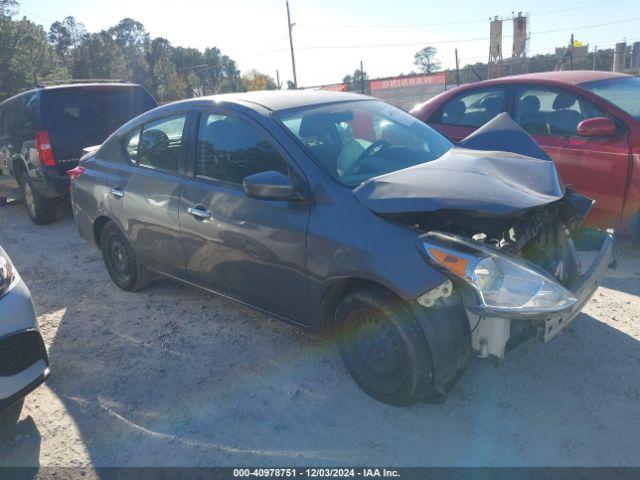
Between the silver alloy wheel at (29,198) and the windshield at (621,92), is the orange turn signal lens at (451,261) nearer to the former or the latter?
the windshield at (621,92)

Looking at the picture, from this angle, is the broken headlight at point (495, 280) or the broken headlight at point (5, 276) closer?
the broken headlight at point (495, 280)

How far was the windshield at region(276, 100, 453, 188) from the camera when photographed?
3.01 m

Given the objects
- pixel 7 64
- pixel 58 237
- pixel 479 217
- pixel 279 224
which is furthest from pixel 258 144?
pixel 7 64

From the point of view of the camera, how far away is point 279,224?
115 inches

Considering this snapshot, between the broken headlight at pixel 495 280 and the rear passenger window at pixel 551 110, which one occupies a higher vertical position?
the rear passenger window at pixel 551 110

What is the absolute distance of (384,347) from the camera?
2668mm

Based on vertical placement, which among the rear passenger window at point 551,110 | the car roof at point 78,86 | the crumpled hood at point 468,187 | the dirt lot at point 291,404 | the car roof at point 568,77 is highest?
the car roof at point 78,86

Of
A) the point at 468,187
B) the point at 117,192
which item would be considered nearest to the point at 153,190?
the point at 117,192

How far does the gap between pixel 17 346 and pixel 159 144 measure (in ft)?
5.98

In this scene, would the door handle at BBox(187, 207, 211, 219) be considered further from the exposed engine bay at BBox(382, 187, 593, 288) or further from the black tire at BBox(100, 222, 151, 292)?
the exposed engine bay at BBox(382, 187, 593, 288)

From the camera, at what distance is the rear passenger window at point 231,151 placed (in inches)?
121

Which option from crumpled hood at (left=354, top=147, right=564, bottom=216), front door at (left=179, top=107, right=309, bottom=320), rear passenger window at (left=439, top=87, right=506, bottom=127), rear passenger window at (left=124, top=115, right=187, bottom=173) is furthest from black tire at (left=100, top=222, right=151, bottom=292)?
rear passenger window at (left=439, top=87, right=506, bottom=127)

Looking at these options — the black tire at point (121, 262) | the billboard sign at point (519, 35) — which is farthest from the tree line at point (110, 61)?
the billboard sign at point (519, 35)

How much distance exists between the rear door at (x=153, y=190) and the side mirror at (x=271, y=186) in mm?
1040
